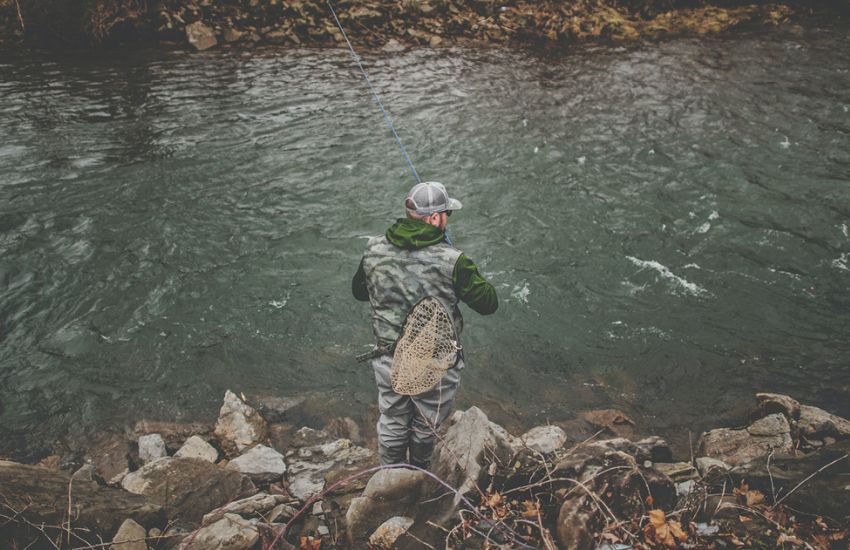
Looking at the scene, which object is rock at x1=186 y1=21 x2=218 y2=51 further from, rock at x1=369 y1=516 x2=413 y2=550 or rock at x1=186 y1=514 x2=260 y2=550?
rock at x1=369 y1=516 x2=413 y2=550

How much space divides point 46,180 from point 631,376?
38.3ft

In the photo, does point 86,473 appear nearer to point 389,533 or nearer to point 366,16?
point 389,533

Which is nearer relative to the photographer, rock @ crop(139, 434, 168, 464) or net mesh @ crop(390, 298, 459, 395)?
net mesh @ crop(390, 298, 459, 395)

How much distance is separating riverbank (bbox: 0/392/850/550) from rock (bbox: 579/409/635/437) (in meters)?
0.98

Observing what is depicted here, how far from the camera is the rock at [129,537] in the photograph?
3480 millimetres

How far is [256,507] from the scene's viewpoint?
4230mm

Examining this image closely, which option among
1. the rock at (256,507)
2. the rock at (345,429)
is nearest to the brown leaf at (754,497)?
the rock at (256,507)

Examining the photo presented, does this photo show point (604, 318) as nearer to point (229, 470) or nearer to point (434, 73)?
point (229, 470)

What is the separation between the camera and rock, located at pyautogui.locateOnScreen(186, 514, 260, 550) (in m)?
3.53

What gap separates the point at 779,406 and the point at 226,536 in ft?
18.3

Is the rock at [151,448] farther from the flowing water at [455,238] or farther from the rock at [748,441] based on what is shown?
the rock at [748,441]

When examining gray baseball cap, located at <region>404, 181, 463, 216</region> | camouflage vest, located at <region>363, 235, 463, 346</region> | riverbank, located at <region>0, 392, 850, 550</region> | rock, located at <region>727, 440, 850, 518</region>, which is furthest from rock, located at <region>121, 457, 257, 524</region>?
rock, located at <region>727, 440, 850, 518</region>

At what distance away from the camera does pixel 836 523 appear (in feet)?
10.4

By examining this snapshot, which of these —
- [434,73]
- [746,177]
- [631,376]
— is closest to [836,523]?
[631,376]
